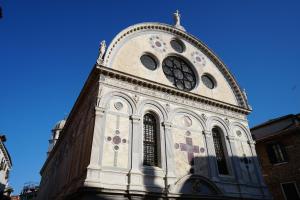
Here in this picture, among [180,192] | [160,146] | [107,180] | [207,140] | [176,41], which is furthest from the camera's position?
[176,41]

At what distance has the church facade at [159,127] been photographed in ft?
38.0

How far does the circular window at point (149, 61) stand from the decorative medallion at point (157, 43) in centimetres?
93

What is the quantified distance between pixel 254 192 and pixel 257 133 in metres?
11.4

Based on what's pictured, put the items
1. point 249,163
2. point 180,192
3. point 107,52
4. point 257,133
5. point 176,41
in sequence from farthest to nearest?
point 257,133
point 176,41
point 249,163
point 107,52
point 180,192

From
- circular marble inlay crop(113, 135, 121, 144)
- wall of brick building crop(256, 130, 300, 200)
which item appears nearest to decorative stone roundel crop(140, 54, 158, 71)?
circular marble inlay crop(113, 135, 121, 144)

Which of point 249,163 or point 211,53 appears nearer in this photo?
point 249,163

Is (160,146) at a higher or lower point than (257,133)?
lower

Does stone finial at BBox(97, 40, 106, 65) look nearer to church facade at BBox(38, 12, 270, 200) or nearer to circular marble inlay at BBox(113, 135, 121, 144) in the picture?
church facade at BBox(38, 12, 270, 200)

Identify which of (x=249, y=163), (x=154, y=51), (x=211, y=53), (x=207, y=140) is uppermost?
(x=211, y=53)

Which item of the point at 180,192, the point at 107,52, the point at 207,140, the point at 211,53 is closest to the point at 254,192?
the point at 207,140

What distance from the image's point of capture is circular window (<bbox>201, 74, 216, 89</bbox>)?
18.5 m

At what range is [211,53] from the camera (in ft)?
65.8

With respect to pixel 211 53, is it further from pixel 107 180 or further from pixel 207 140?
pixel 107 180

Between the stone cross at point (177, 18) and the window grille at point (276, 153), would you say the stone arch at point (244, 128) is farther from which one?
the stone cross at point (177, 18)
